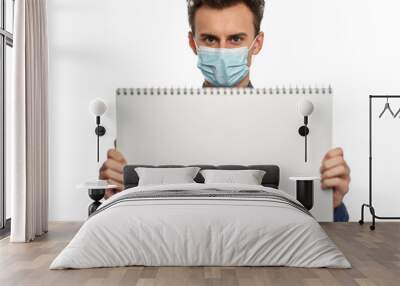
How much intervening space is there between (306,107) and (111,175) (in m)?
2.52

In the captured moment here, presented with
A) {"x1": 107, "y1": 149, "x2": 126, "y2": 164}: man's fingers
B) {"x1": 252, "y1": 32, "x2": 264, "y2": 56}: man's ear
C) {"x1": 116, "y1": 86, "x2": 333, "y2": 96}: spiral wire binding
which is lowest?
{"x1": 107, "y1": 149, "x2": 126, "y2": 164}: man's fingers

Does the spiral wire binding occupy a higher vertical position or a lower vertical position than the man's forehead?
lower

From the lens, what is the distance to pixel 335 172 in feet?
24.0

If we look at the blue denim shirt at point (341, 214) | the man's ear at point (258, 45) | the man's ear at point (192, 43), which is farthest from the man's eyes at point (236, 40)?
the blue denim shirt at point (341, 214)

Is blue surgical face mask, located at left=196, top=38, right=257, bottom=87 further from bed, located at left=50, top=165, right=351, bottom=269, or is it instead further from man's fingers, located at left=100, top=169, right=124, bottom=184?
bed, located at left=50, top=165, right=351, bottom=269

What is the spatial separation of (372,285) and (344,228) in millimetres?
2929

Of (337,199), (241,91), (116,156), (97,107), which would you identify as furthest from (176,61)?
(337,199)

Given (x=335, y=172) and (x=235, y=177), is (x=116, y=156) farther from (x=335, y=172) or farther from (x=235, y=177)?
(x=335, y=172)

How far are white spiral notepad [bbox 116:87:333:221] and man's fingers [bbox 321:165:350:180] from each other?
4.5 inches

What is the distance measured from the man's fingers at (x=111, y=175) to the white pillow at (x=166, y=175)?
542 millimetres

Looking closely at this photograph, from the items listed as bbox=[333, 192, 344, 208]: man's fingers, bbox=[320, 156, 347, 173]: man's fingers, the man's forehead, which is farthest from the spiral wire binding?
bbox=[333, 192, 344, 208]: man's fingers

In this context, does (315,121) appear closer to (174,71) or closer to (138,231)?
(174,71)

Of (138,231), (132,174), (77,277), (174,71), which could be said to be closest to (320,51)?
(174,71)

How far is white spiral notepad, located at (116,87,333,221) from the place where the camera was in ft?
23.9
